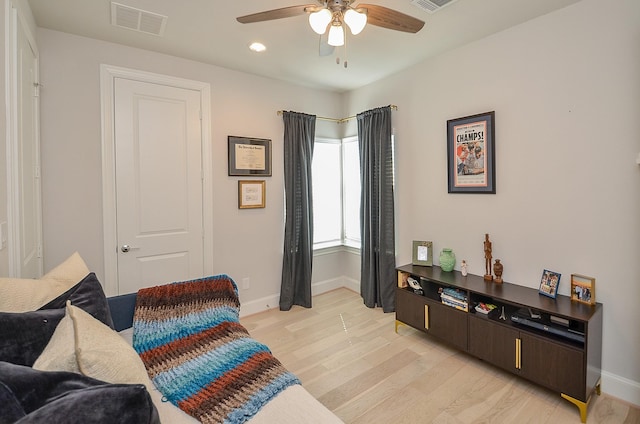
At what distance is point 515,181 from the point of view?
255 cm

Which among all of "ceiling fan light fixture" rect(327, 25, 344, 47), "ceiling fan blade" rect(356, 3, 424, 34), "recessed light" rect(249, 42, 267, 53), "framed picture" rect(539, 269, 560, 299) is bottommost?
"framed picture" rect(539, 269, 560, 299)

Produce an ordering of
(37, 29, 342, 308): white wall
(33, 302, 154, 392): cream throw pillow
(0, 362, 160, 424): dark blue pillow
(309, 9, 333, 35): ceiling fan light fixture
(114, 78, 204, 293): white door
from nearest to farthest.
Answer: (0, 362, 160, 424): dark blue pillow < (33, 302, 154, 392): cream throw pillow < (309, 9, 333, 35): ceiling fan light fixture < (37, 29, 342, 308): white wall < (114, 78, 204, 293): white door

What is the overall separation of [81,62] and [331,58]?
211 cm

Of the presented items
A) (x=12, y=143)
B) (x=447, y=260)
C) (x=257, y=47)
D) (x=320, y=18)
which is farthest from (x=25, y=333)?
(x=447, y=260)

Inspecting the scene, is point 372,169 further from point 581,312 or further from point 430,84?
point 581,312

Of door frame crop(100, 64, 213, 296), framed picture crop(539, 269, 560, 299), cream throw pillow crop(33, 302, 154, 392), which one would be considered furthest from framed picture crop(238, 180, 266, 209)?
framed picture crop(539, 269, 560, 299)

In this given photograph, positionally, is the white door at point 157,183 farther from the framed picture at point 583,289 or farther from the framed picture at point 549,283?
the framed picture at point 583,289

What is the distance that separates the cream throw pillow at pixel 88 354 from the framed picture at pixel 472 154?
2.74m

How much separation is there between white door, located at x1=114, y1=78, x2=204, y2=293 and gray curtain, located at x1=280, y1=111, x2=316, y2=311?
0.94 metres

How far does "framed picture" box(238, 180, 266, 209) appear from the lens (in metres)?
3.43

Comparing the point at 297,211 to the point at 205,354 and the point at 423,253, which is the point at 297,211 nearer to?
the point at 423,253

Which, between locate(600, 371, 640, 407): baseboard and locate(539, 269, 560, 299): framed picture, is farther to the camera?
locate(539, 269, 560, 299): framed picture

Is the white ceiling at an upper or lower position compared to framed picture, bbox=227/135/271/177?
upper

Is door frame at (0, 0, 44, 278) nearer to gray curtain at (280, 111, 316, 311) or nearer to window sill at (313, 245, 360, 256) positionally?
gray curtain at (280, 111, 316, 311)
